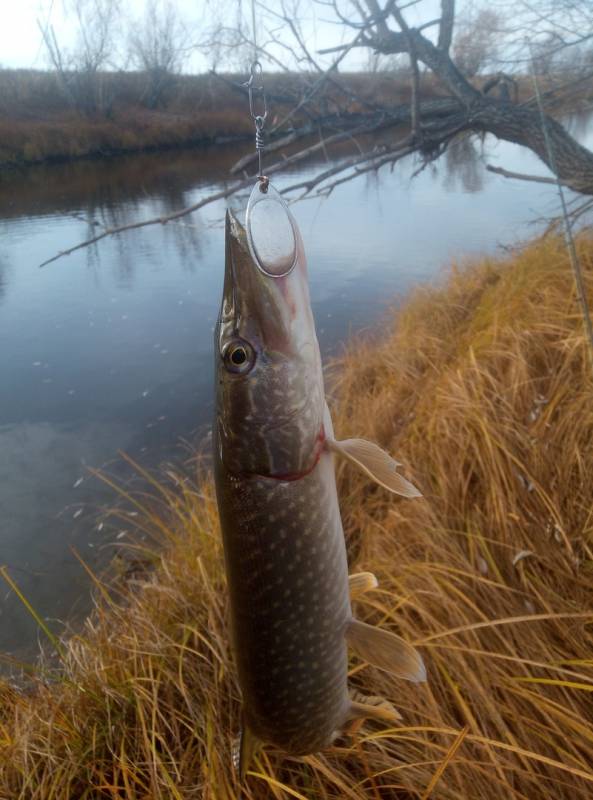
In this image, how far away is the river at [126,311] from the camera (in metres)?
3.70

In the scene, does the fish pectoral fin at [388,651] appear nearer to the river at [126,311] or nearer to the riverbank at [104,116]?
the river at [126,311]

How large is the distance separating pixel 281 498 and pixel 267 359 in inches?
9.2

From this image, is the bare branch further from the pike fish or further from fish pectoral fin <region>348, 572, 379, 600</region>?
fish pectoral fin <region>348, 572, 379, 600</region>

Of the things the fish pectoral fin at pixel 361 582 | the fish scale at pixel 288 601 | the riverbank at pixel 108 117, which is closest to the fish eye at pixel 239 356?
the fish scale at pixel 288 601

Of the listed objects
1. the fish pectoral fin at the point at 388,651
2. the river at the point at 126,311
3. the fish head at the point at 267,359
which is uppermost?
the fish head at the point at 267,359

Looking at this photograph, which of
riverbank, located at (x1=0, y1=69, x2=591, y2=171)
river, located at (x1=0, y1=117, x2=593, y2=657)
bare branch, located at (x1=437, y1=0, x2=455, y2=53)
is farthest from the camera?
riverbank, located at (x1=0, y1=69, x2=591, y2=171)

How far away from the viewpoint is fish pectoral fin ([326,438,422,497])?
89 cm

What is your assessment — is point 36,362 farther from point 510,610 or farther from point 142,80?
point 142,80

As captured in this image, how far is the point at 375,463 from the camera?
0.90 m

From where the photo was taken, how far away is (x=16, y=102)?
20766 millimetres

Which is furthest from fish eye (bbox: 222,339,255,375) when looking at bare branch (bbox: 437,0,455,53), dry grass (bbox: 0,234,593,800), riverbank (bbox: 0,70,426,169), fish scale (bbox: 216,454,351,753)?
riverbank (bbox: 0,70,426,169)

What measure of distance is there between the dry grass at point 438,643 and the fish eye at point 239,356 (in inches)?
32.7

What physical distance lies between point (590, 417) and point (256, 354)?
169 cm

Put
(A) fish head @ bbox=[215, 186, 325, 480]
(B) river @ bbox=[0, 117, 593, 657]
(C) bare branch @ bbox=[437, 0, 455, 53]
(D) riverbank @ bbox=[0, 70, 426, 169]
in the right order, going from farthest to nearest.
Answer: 1. (D) riverbank @ bbox=[0, 70, 426, 169]
2. (B) river @ bbox=[0, 117, 593, 657]
3. (C) bare branch @ bbox=[437, 0, 455, 53]
4. (A) fish head @ bbox=[215, 186, 325, 480]
